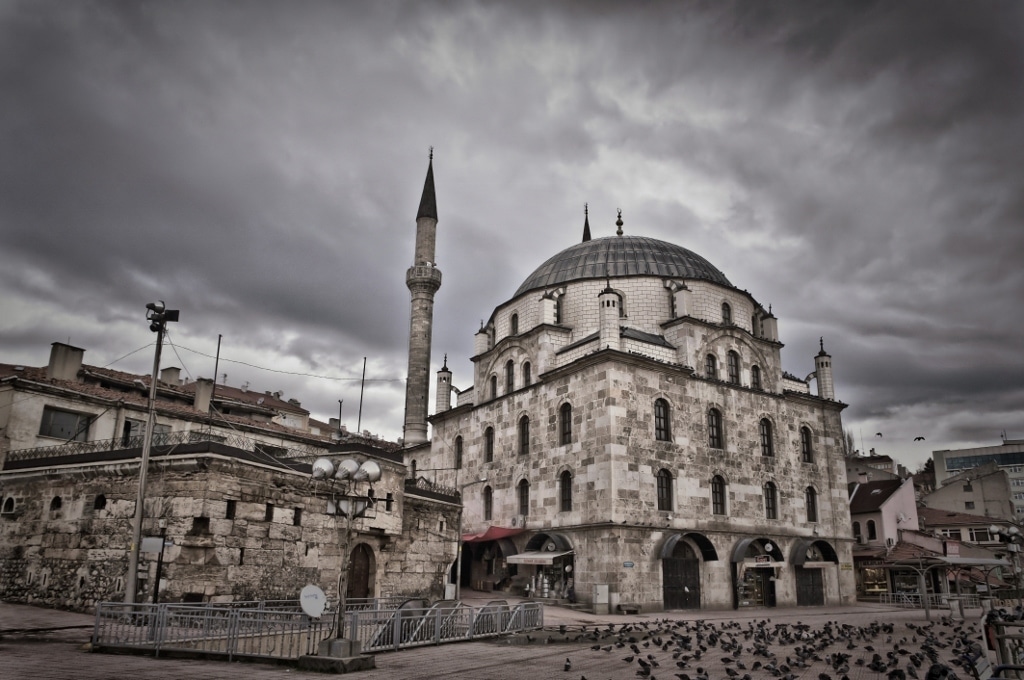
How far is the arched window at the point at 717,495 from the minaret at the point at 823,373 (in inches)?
351

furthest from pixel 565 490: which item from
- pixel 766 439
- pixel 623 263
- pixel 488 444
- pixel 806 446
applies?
pixel 806 446

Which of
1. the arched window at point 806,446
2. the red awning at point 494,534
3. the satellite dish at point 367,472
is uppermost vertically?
the arched window at point 806,446

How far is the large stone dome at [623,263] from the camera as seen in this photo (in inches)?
1304

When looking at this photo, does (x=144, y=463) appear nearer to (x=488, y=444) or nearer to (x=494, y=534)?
(x=494, y=534)

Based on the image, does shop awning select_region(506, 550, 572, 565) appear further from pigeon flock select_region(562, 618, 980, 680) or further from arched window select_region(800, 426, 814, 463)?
arched window select_region(800, 426, 814, 463)

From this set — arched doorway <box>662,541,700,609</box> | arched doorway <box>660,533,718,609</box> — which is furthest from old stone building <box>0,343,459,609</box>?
arched doorway <box>662,541,700,609</box>

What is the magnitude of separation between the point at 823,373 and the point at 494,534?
1808 centimetres

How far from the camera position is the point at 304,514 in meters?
18.6

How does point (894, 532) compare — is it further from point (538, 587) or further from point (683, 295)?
point (538, 587)

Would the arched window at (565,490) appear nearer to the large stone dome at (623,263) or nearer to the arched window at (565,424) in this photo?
the arched window at (565,424)

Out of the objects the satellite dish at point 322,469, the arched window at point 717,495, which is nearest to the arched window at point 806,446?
the arched window at point 717,495

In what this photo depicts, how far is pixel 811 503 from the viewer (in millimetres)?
31859

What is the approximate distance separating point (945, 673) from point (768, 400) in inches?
981

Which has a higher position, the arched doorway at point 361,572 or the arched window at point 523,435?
the arched window at point 523,435
